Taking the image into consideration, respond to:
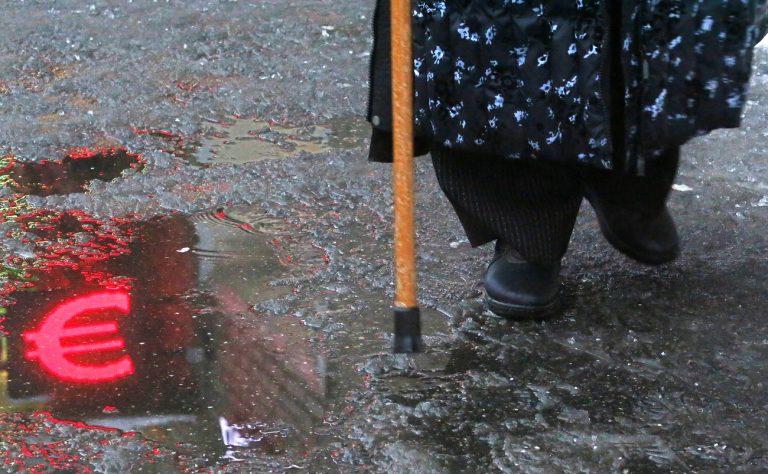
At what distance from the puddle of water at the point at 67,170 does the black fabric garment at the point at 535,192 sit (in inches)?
58.7

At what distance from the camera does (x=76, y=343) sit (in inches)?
91.7

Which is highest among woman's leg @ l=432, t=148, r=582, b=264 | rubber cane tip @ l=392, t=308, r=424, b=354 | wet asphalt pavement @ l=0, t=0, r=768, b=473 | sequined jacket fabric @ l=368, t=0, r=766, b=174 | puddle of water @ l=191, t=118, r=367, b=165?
sequined jacket fabric @ l=368, t=0, r=766, b=174

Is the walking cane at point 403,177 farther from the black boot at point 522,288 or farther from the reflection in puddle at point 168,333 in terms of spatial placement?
the black boot at point 522,288

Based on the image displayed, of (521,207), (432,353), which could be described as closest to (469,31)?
(521,207)

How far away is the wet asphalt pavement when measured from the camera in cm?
194

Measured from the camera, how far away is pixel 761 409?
2020 millimetres

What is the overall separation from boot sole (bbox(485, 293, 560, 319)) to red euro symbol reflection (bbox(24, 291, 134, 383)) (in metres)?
0.88

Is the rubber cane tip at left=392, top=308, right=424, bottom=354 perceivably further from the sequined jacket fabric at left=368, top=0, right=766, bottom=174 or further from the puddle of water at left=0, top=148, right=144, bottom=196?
the puddle of water at left=0, top=148, right=144, bottom=196

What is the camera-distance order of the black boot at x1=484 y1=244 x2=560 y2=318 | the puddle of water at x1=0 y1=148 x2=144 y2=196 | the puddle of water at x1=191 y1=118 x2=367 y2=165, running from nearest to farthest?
the black boot at x1=484 y1=244 x2=560 y2=318 → the puddle of water at x1=0 y1=148 x2=144 y2=196 → the puddle of water at x1=191 y1=118 x2=367 y2=165

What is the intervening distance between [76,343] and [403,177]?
975mm

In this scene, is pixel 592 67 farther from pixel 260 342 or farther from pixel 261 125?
pixel 261 125

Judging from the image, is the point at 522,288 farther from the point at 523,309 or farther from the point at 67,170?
the point at 67,170

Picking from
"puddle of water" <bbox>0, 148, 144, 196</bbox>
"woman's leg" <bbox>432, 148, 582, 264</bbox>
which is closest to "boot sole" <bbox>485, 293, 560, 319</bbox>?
"woman's leg" <bbox>432, 148, 582, 264</bbox>

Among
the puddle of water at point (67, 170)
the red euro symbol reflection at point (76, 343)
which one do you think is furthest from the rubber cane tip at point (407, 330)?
the puddle of water at point (67, 170)
